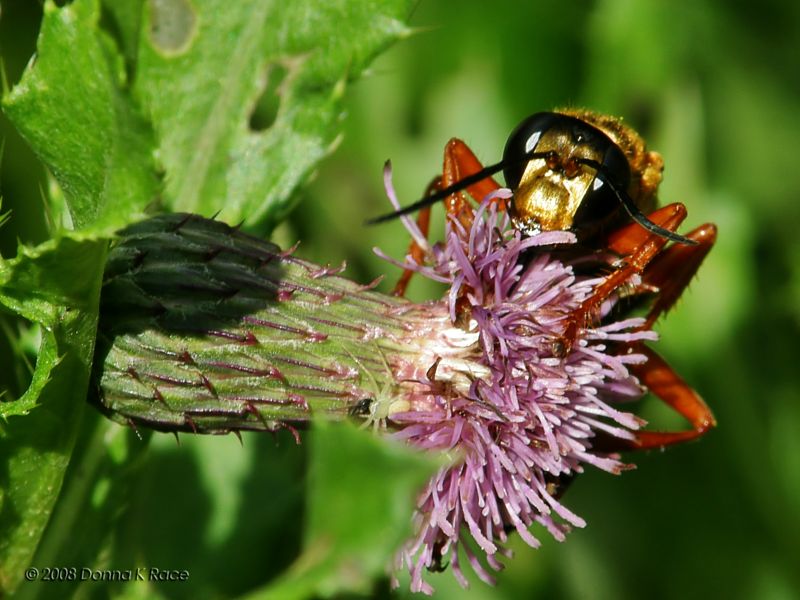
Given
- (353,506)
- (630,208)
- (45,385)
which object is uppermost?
(630,208)

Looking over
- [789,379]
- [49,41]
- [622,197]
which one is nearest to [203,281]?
[49,41]

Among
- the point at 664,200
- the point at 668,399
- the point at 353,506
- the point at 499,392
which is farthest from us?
the point at 664,200

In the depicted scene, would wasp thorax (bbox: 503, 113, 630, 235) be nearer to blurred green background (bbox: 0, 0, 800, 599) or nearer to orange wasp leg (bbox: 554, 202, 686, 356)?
orange wasp leg (bbox: 554, 202, 686, 356)

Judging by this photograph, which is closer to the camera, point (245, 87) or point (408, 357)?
point (408, 357)

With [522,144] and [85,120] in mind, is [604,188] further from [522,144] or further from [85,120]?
[85,120]

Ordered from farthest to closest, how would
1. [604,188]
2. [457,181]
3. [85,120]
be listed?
1. [457,181]
2. [604,188]
3. [85,120]

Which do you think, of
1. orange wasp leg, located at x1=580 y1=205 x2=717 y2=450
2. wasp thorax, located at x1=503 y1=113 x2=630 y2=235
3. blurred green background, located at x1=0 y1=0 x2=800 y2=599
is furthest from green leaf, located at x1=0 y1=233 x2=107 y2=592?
blurred green background, located at x1=0 y1=0 x2=800 y2=599

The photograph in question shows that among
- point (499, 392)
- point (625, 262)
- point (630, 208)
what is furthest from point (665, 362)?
point (499, 392)

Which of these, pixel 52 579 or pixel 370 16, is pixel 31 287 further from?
pixel 370 16
